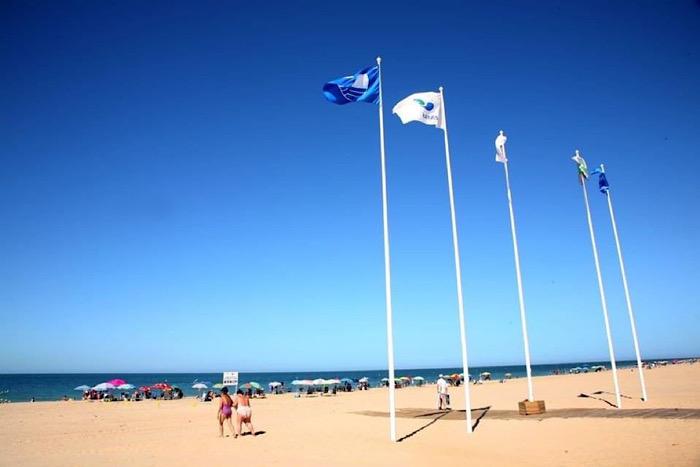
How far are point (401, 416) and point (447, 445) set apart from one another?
7.85m

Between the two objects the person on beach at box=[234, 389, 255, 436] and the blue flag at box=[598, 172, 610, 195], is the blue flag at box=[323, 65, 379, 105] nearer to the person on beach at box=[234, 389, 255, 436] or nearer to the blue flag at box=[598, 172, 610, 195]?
the person on beach at box=[234, 389, 255, 436]

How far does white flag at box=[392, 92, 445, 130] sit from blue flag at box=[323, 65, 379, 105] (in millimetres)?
990

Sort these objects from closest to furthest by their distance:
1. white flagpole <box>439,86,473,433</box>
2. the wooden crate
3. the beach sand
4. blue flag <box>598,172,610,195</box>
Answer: the beach sand, white flagpole <box>439,86,473,433</box>, the wooden crate, blue flag <box>598,172,610,195</box>

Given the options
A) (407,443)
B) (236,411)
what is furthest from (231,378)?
(407,443)

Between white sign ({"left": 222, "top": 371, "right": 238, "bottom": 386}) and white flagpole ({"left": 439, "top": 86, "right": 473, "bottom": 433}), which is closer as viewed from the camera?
white flagpole ({"left": 439, "top": 86, "right": 473, "bottom": 433})

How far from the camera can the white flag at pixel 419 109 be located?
1489cm

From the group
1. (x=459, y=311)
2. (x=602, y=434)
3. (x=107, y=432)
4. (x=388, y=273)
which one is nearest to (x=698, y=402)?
(x=602, y=434)

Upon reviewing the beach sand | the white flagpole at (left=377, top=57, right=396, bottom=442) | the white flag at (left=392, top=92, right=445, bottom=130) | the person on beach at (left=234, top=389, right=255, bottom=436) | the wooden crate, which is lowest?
the beach sand

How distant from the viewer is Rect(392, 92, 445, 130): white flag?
14.9m

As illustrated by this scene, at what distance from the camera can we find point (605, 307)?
785 inches

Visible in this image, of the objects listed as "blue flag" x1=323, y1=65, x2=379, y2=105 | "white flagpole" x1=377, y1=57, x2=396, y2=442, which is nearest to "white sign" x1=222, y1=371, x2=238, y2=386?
"white flagpole" x1=377, y1=57, x2=396, y2=442

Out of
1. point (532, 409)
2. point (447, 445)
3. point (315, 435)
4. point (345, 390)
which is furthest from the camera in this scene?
point (345, 390)

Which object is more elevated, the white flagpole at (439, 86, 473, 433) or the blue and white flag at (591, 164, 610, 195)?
the blue and white flag at (591, 164, 610, 195)

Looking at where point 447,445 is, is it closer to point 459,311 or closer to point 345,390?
point 459,311
